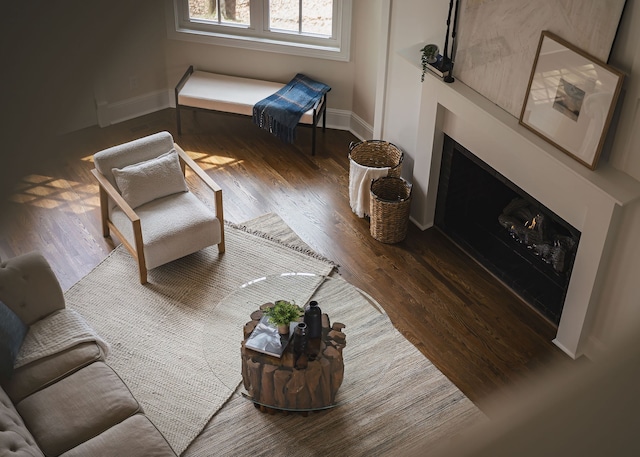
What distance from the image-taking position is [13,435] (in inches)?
98.0

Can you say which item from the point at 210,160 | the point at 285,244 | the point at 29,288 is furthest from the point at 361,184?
the point at 29,288

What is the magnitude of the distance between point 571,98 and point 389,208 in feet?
4.32

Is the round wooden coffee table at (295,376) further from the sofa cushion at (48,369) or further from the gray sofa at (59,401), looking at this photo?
the sofa cushion at (48,369)

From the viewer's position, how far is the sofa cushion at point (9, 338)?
2855mm

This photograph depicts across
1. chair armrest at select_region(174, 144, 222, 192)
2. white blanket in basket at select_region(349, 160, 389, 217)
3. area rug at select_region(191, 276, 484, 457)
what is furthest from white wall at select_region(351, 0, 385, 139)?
area rug at select_region(191, 276, 484, 457)

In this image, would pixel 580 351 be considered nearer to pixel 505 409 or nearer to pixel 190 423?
pixel 190 423

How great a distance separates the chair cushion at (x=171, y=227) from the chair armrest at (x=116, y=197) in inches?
3.9


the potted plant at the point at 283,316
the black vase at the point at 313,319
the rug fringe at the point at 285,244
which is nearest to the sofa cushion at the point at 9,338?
the potted plant at the point at 283,316

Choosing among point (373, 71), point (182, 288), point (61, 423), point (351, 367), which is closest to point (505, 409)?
point (61, 423)

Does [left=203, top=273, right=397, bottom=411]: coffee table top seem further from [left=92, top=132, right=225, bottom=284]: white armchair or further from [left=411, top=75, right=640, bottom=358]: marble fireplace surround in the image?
[left=411, top=75, right=640, bottom=358]: marble fireplace surround

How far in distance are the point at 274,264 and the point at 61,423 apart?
1631 millimetres

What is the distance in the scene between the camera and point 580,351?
11.4 ft

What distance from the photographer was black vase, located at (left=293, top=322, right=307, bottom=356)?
2994 mm

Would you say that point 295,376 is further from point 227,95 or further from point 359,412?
point 227,95
